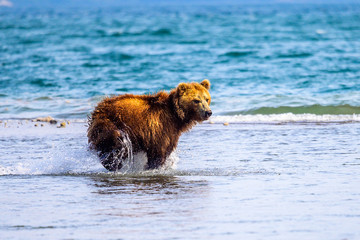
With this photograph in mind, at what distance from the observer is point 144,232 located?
4930 millimetres

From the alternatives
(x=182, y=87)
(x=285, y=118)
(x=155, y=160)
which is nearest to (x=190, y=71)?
(x=285, y=118)

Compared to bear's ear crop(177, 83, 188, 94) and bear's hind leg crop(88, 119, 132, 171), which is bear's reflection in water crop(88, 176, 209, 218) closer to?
bear's hind leg crop(88, 119, 132, 171)

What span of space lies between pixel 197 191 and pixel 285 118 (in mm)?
6295

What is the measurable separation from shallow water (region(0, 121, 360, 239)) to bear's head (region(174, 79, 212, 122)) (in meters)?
0.65

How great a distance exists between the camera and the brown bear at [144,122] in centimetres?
733

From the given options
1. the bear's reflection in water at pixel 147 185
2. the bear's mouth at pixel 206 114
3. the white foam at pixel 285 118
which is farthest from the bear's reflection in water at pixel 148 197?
the white foam at pixel 285 118

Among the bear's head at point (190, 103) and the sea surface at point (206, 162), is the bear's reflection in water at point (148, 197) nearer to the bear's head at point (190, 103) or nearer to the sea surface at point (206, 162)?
the sea surface at point (206, 162)

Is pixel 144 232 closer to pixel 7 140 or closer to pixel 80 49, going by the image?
pixel 7 140

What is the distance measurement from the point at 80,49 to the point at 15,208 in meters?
23.8

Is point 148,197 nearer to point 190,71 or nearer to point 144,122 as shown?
point 144,122

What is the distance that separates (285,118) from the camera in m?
12.4

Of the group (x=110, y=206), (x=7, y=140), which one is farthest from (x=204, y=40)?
(x=110, y=206)

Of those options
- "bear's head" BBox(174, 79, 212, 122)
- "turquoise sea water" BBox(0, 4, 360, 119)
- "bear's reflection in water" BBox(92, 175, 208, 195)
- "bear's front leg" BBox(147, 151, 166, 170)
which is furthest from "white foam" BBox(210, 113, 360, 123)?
"bear's reflection in water" BBox(92, 175, 208, 195)

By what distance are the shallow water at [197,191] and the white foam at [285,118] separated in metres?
1.94
